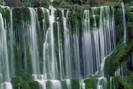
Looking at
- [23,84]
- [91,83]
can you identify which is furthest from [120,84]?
[23,84]

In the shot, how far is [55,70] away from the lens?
21156 mm

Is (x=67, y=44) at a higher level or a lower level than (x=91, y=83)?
higher

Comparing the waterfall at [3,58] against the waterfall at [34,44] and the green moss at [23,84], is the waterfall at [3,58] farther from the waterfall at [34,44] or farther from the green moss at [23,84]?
the waterfall at [34,44]

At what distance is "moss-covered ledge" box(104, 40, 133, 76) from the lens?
20281 mm

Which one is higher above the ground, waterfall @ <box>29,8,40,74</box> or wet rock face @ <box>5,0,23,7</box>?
wet rock face @ <box>5,0,23,7</box>

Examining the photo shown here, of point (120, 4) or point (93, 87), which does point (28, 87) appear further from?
point (120, 4)

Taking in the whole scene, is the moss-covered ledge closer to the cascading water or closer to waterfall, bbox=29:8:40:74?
the cascading water

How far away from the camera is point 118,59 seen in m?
20.3

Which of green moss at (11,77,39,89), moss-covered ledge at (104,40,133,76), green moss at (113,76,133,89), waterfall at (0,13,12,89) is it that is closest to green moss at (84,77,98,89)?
green moss at (113,76,133,89)

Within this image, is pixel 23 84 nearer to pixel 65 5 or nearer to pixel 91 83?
pixel 91 83

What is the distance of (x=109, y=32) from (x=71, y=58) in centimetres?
286

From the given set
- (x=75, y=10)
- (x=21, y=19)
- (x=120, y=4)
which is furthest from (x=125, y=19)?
(x=21, y=19)

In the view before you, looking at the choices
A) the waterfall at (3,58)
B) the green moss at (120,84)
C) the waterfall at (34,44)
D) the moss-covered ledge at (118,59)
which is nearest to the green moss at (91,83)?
the green moss at (120,84)

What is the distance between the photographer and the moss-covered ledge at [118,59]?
2028cm
